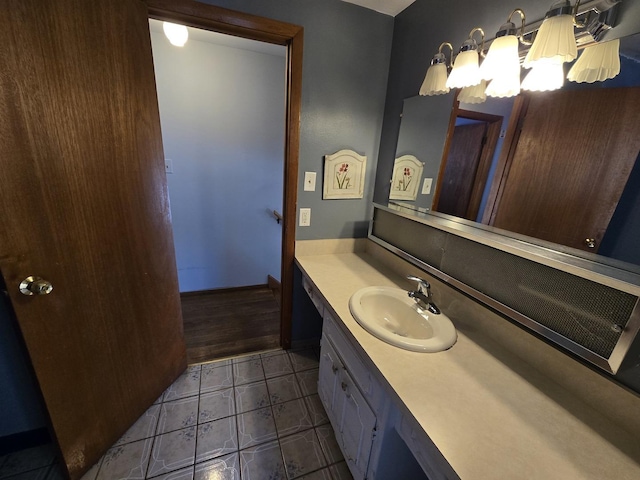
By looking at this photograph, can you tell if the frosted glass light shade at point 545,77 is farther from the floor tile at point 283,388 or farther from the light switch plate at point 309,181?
the floor tile at point 283,388

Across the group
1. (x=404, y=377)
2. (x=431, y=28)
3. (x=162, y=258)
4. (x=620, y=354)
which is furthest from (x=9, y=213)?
(x=431, y=28)

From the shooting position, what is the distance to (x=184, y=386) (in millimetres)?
1588

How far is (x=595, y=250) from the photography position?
75 cm

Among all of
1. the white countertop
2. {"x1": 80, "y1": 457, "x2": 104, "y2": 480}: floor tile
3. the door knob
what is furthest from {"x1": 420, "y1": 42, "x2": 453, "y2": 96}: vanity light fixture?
{"x1": 80, "y1": 457, "x2": 104, "y2": 480}: floor tile

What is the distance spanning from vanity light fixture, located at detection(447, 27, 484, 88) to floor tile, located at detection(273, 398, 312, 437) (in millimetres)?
1779

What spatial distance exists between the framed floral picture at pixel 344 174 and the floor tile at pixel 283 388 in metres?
1.19

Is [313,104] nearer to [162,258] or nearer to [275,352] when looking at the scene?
[162,258]

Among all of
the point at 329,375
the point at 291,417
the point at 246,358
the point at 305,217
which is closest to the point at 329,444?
the point at 291,417

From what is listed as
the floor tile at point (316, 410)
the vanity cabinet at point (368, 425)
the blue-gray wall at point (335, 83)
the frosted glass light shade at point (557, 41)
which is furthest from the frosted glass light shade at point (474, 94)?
the floor tile at point (316, 410)

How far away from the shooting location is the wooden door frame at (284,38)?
114 centimetres

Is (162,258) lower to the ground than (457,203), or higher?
lower

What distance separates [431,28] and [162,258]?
1773 millimetres

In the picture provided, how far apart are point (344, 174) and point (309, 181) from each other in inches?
9.2

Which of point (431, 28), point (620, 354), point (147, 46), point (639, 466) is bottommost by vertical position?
point (639, 466)
